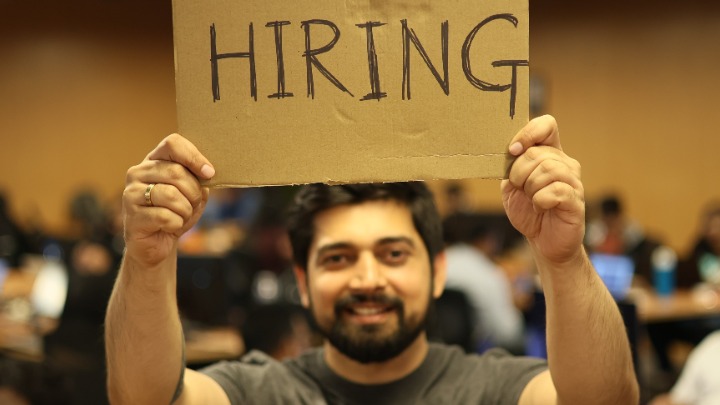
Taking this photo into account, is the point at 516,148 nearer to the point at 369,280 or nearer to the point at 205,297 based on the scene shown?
the point at 369,280

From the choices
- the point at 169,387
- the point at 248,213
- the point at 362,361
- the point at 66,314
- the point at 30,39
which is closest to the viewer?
the point at 169,387

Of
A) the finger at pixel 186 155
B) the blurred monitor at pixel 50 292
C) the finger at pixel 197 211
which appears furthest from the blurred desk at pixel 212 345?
the finger at pixel 186 155

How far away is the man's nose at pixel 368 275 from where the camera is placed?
6.97ft

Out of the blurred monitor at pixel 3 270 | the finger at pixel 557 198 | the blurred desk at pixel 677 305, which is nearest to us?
the finger at pixel 557 198

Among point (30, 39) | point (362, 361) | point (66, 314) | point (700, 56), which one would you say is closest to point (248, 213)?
point (30, 39)

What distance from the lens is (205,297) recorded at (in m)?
5.52

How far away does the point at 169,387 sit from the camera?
182cm

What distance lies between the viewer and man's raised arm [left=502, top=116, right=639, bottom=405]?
5.41 feet

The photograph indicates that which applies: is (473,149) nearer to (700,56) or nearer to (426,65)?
(426,65)

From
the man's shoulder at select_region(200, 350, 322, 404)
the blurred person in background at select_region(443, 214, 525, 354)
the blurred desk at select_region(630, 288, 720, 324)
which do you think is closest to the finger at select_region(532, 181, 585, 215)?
the man's shoulder at select_region(200, 350, 322, 404)

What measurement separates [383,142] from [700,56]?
9.43m

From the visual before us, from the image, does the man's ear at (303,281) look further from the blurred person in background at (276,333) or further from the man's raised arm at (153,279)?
the blurred person in background at (276,333)

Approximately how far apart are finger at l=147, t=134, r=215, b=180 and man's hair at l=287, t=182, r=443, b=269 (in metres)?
0.63

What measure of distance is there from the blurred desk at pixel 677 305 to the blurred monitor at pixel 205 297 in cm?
260
